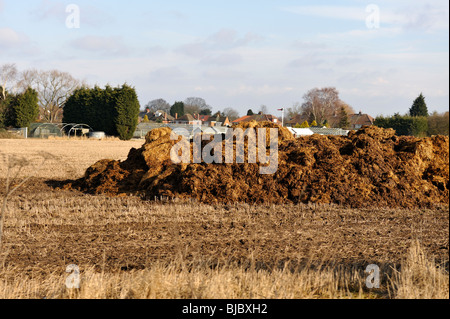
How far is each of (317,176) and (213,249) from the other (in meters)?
5.65

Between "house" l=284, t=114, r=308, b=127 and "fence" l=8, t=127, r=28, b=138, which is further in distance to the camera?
"house" l=284, t=114, r=308, b=127

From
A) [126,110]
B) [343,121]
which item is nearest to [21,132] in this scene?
[126,110]

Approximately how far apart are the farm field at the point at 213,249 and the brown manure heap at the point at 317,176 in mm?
552

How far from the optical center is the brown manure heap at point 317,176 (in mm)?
12031

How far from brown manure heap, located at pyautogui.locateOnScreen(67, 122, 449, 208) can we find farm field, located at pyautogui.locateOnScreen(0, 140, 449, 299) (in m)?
0.55

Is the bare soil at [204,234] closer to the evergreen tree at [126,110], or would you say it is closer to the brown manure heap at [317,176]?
the brown manure heap at [317,176]

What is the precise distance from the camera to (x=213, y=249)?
25.3ft

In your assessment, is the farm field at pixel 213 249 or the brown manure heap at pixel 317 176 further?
the brown manure heap at pixel 317 176

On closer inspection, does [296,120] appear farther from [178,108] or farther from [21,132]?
A: [21,132]

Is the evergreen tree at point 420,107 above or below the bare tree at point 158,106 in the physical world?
below

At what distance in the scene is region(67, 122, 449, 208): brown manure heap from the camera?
474 inches

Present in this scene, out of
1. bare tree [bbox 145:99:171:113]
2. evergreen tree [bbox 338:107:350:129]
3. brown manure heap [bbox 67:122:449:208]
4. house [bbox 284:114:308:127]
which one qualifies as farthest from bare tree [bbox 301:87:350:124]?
bare tree [bbox 145:99:171:113]

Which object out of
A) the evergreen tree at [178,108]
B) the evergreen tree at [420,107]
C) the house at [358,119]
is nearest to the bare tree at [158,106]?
the evergreen tree at [178,108]

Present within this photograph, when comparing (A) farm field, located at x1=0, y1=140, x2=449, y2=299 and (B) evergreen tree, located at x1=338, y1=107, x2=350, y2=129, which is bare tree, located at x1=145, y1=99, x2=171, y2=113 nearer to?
(B) evergreen tree, located at x1=338, y1=107, x2=350, y2=129
